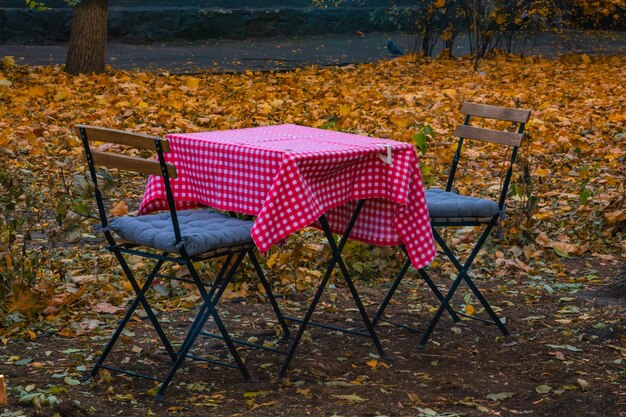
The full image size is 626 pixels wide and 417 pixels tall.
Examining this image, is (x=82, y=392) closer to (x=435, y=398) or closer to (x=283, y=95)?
(x=435, y=398)

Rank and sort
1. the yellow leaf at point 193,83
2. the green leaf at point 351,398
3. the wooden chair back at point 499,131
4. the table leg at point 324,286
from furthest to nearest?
1. the yellow leaf at point 193,83
2. the wooden chair back at point 499,131
3. the table leg at point 324,286
4. the green leaf at point 351,398

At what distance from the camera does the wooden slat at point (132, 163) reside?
13.6 feet

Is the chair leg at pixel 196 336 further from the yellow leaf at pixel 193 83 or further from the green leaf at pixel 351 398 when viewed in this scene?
the yellow leaf at pixel 193 83

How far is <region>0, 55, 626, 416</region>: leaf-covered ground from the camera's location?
430cm

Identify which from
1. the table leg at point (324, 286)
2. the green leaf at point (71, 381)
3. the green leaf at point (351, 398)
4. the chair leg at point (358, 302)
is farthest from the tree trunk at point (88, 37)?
the green leaf at point (351, 398)

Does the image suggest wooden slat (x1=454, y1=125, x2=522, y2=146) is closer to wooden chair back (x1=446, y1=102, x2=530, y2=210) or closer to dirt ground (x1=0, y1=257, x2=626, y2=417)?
wooden chair back (x1=446, y1=102, x2=530, y2=210)

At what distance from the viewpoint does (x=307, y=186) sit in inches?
170

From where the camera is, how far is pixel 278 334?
5.11 m

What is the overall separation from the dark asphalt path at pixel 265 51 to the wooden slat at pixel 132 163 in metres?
10.1

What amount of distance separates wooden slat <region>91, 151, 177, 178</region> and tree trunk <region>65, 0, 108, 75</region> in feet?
28.7

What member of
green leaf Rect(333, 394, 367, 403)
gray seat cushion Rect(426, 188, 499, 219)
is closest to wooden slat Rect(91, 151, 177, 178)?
green leaf Rect(333, 394, 367, 403)

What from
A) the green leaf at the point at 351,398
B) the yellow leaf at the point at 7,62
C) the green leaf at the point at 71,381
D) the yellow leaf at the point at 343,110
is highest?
the yellow leaf at the point at 343,110

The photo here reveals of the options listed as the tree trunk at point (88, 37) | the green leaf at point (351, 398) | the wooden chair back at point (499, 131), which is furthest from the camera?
the tree trunk at point (88, 37)

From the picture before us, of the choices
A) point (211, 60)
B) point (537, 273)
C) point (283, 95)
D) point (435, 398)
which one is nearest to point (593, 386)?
point (435, 398)
